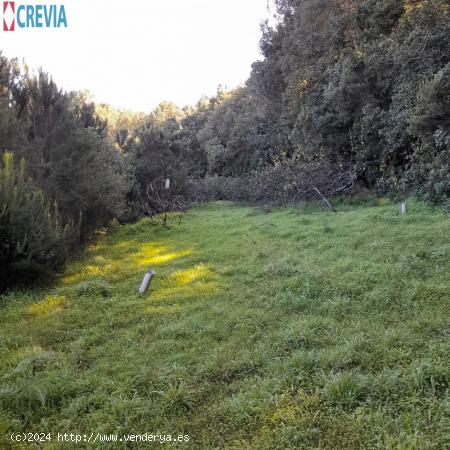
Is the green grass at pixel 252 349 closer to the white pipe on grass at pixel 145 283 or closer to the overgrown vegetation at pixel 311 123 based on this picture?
the white pipe on grass at pixel 145 283

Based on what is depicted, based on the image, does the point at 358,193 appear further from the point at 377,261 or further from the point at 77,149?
the point at 77,149

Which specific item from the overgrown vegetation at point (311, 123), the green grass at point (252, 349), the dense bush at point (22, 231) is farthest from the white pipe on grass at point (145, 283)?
the overgrown vegetation at point (311, 123)

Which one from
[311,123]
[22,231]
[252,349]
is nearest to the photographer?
[252,349]

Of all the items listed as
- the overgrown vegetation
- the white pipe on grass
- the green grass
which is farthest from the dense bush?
the white pipe on grass

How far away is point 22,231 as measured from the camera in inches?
282

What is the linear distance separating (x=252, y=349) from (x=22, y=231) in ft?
16.5

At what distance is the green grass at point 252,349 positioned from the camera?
3410 millimetres

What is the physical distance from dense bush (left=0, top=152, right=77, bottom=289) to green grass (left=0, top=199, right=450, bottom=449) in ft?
2.05

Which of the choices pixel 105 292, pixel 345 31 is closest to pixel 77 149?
pixel 105 292

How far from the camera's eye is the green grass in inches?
134

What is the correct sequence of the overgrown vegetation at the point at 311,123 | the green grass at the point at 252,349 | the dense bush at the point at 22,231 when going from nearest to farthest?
1. the green grass at the point at 252,349
2. the dense bush at the point at 22,231
3. the overgrown vegetation at the point at 311,123

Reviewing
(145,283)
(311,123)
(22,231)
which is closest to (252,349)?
(145,283)

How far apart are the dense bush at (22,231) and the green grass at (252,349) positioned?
624 mm

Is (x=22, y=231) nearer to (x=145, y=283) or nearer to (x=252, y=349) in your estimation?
(x=145, y=283)
